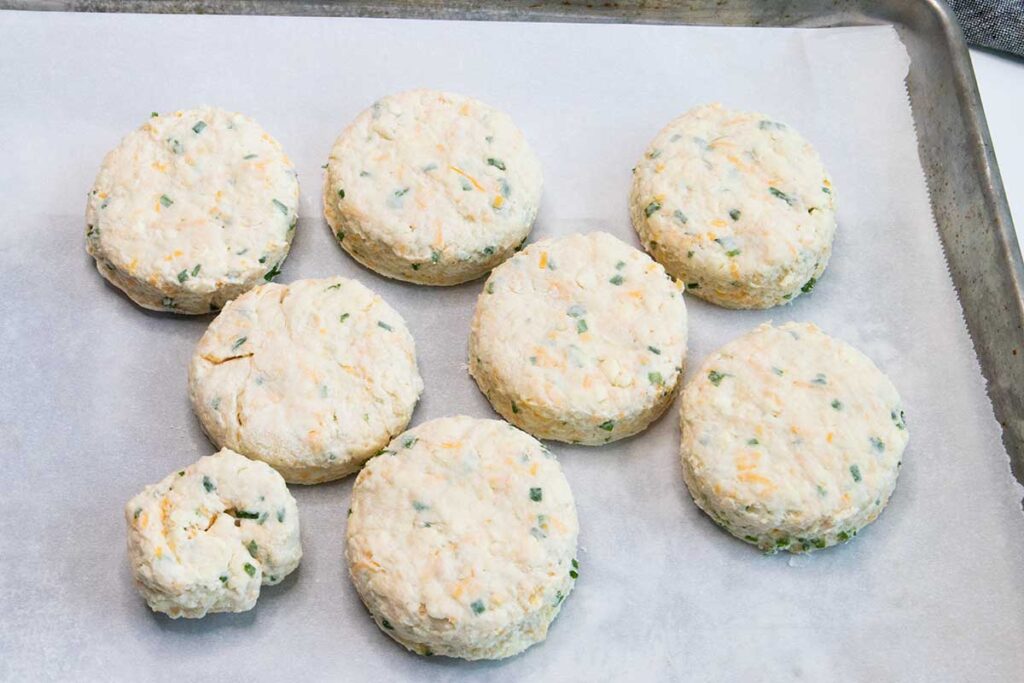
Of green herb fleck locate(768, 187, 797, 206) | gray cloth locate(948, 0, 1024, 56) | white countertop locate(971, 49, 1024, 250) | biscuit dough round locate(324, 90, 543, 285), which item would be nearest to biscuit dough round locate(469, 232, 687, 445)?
biscuit dough round locate(324, 90, 543, 285)

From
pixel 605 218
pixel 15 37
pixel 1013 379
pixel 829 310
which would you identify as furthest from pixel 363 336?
pixel 1013 379

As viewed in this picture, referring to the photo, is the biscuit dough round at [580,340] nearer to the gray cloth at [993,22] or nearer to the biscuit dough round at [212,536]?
the biscuit dough round at [212,536]

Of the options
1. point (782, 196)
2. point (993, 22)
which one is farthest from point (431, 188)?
point (993, 22)

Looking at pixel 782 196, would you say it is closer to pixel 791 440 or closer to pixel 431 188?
pixel 791 440

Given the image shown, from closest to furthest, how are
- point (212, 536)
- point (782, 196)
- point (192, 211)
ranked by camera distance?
point (212, 536)
point (192, 211)
point (782, 196)

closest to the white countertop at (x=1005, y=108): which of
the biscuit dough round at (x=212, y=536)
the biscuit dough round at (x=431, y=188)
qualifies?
the biscuit dough round at (x=431, y=188)

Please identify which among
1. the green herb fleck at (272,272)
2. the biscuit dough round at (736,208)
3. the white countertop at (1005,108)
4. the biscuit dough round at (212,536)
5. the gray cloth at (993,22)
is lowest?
the biscuit dough round at (212,536)
